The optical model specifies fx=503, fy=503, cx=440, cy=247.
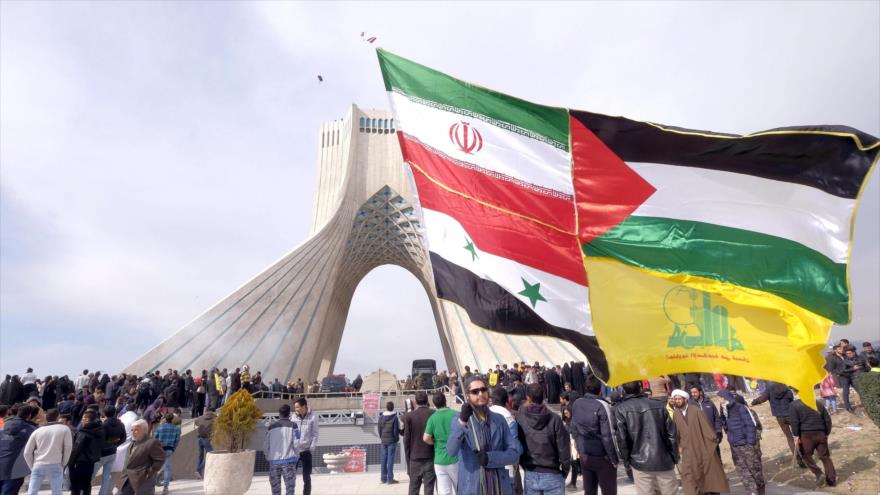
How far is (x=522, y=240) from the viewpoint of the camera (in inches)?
144

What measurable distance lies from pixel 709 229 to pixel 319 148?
24.7 m

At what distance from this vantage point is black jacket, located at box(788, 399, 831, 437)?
17.1 ft

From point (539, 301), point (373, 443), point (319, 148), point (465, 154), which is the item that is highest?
point (319, 148)

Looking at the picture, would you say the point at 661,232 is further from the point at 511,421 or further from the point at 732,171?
the point at 511,421

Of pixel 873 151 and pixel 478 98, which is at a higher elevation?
pixel 478 98

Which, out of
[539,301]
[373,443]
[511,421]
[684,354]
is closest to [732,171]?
[684,354]

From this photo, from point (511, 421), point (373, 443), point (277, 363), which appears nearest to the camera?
point (511, 421)

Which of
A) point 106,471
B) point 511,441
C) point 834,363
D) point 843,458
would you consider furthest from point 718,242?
point 106,471

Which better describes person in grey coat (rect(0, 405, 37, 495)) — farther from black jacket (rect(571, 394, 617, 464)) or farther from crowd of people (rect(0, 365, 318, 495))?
black jacket (rect(571, 394, 617, 464))

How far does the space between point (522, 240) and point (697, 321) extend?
1.26 metres

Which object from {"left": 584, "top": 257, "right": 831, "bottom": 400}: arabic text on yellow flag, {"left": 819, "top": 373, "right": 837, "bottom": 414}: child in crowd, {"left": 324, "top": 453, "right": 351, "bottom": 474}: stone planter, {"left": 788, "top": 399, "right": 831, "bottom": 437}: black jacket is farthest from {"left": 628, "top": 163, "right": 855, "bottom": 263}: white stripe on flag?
{"left": 324, "top": 453, "right": 351, "bottom": 474}: stone planter

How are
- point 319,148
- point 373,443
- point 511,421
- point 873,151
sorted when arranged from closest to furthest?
1. point 873,151
2. point 511,421
3. point 373,443
4. point 319,148

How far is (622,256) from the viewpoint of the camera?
3.53 meters

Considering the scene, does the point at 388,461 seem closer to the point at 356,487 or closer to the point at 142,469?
the point at 356,487
